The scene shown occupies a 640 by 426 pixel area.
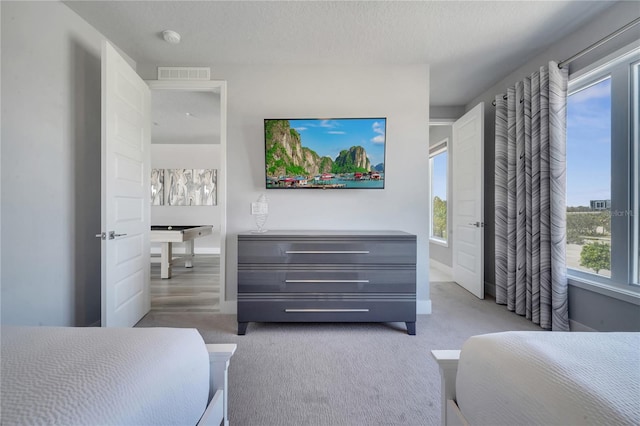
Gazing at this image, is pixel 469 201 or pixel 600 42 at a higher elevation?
pixel 600 42

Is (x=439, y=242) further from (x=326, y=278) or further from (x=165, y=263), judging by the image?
(x=165, y=263)

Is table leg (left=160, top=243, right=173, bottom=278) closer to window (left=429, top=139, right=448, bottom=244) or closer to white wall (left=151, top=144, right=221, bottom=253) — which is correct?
white wall (left=151, top=144, right=221, bottom=253)

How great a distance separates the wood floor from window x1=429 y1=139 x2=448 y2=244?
3934 millimetres

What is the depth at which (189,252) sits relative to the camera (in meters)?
4.86

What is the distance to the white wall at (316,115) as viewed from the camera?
108 inches

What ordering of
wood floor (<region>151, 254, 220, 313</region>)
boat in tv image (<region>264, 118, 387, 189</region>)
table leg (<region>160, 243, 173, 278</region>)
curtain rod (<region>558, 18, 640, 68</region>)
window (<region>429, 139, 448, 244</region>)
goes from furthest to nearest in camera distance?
window (<region>429, 139, 448, 244</region>) → table leg (<region>160, 243, 173, 278</region>) → wood floor (<region>151, 254, 220, 313</region>) → boat in tv image (<region>264, 118, 387, 189</region>) → curtain rod (<region>558, 18, 640, 68</region>)

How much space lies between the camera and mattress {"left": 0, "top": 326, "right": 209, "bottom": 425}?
0.52m

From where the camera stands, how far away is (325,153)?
2713mm

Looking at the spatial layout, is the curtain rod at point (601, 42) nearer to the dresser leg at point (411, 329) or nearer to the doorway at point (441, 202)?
the doorway at point (441, 202)

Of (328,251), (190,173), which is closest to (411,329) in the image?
(328,251)

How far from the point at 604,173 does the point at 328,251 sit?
2.40 meters

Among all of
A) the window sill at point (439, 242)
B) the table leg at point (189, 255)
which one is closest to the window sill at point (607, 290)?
the window sill at point (439, 242)

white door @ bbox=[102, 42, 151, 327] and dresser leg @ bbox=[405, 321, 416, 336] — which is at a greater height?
white door @ bbox=[102, 42, 151, 327]

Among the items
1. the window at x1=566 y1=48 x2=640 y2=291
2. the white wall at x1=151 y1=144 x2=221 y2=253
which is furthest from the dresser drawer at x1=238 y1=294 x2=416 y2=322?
the white wall at x1=151 y1=144 x2=221 y2=253
